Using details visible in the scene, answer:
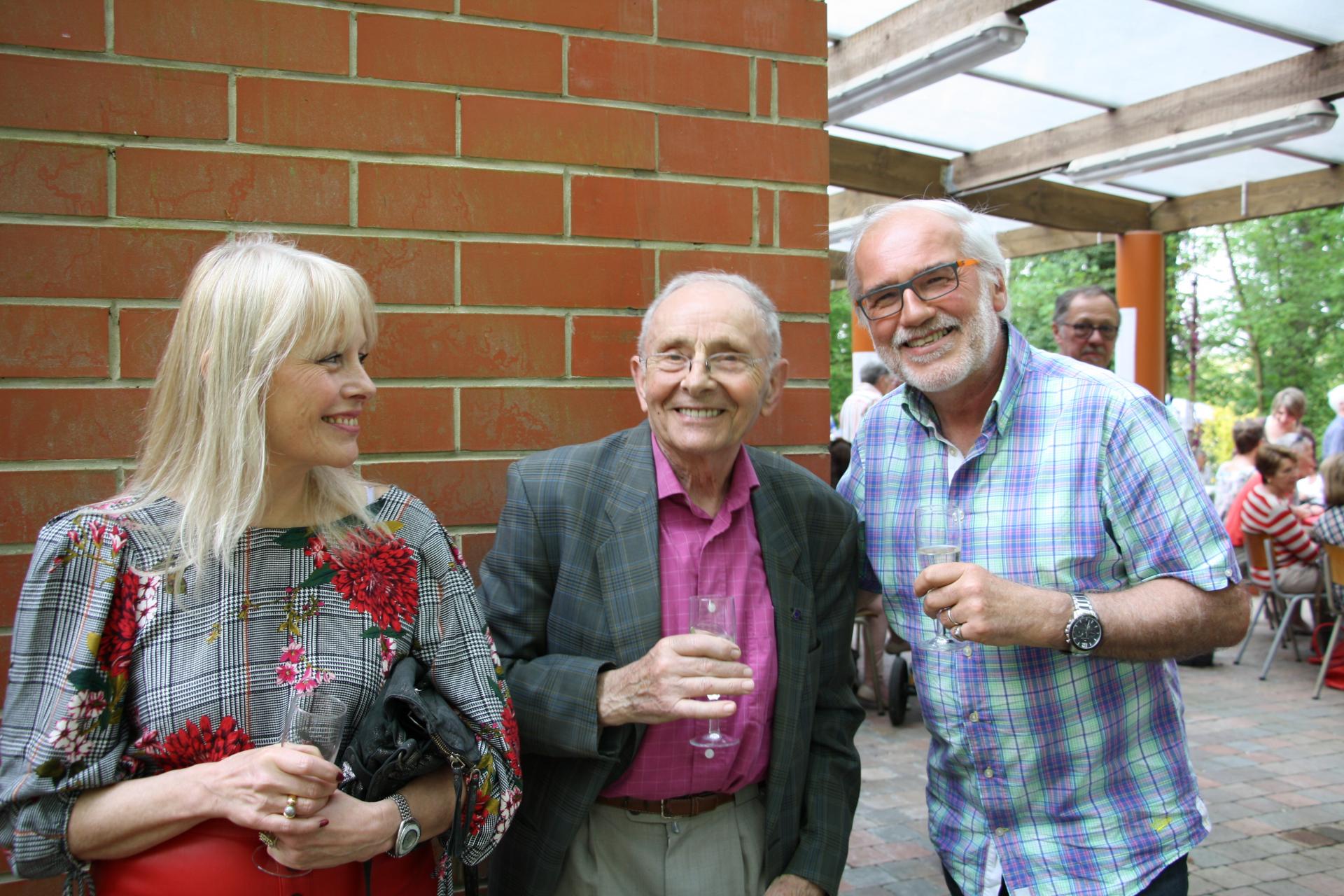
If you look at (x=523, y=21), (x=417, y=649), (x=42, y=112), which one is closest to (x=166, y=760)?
(x=417, y=649)

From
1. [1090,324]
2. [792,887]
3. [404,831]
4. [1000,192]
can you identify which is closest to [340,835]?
[404,831]

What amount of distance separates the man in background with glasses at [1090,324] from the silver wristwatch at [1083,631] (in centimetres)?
363

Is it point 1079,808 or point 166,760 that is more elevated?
point 166,760

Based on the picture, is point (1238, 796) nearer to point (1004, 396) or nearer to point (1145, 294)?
point (1004, 396)

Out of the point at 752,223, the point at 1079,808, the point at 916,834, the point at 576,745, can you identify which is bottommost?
the point at 916,834

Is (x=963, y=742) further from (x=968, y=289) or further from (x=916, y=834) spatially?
(x=916, y=834)

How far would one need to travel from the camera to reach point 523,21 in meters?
2.32

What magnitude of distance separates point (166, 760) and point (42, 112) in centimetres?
128

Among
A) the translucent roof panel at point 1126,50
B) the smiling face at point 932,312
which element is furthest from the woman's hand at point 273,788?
the translucent roof panel at point 1126,50

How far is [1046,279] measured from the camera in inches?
1105

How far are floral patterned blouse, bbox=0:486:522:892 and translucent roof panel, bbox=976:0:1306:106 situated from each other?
5.68 metres

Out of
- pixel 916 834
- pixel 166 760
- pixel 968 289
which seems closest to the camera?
pixel 166 760

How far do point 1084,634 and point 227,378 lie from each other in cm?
164

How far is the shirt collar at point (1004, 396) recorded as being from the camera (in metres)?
2.20
